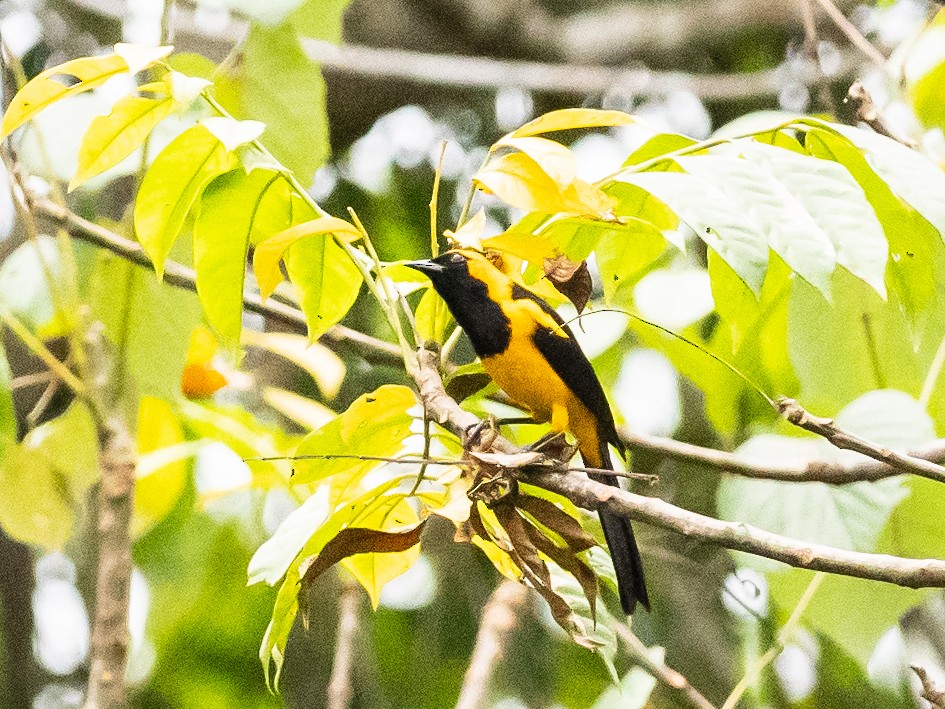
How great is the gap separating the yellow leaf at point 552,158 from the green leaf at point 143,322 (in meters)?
0.96

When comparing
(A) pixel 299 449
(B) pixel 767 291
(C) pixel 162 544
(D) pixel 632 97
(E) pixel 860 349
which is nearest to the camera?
(A) pixel 299 449

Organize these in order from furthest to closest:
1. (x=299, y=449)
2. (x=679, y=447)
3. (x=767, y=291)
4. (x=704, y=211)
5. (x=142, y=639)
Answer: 1. (x=142, y=639)
2. (x=679, y=447)
3. (x=767, y=291)
4. (x=299, y=449)
5. (x=704, y=211)

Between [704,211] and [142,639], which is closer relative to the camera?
[704,211]

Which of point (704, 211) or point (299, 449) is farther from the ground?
point (704, 211)

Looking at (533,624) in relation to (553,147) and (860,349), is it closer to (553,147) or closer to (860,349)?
(860,349)

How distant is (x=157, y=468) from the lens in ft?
7.50

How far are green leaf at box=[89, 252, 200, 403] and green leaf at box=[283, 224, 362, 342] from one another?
538 mm

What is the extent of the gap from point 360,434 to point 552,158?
1.42ft

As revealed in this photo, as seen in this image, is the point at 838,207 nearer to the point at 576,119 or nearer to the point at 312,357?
the point at 576,119

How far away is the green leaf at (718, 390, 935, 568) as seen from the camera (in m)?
1.64

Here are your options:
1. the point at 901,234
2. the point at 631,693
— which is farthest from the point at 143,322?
the point at 901,234

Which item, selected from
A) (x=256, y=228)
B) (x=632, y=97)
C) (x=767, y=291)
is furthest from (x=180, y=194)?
(x=632, y=97)

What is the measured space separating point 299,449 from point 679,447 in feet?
2.39

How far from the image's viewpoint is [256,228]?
165cm
